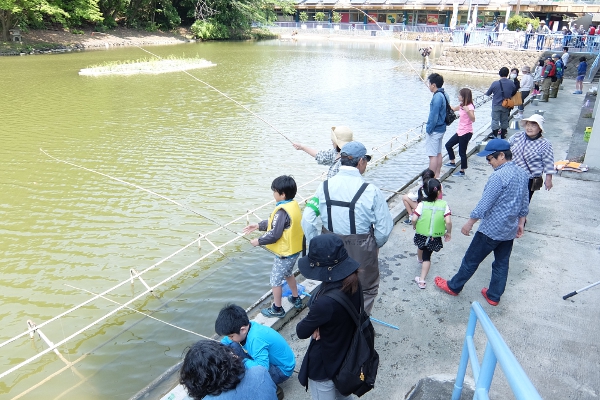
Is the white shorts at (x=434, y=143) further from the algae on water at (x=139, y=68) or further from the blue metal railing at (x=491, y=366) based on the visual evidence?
the algae on water at (x=139, y=68)

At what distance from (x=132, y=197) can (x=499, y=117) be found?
8083 mm

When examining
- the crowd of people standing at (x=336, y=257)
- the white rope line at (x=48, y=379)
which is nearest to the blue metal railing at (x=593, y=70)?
the crowd of people standing at (x=336, y=257)

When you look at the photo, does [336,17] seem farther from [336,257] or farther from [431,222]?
[336,257]

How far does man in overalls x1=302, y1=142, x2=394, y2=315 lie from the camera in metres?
3.28

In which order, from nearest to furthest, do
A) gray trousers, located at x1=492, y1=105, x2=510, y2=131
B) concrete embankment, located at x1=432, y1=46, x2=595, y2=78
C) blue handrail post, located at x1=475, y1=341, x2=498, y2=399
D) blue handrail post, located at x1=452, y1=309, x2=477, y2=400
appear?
blue handrail post, located at x1=475, y1=341, x2=498, y2=399, blue handrail post, located at x1=452, y1=309, x2=477, y2=400, gray trousers, located at x1=492, y1=105, x2=510, y2=131, concrete embankment, located at x1=432, y1=46, x2=595, y2=78

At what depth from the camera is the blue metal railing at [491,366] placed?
5.24ft

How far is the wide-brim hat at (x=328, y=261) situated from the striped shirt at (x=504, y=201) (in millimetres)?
1957

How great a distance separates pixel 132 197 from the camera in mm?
8625

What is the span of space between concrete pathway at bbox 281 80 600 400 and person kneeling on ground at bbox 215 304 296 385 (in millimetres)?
288

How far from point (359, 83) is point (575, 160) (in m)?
15.5

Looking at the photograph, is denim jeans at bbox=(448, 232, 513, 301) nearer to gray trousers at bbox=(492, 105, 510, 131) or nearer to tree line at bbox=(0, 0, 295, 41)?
gray trousers at bbox=(492, 105, 510, 131)

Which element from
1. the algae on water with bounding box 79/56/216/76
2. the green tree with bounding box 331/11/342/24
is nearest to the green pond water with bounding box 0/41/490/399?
the algae on water with bounding box 79/56/216/76

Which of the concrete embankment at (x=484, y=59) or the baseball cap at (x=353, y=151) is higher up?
the baseball cap at (x=353, y=151)

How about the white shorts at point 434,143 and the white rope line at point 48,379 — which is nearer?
the white rope line at point 48,379
